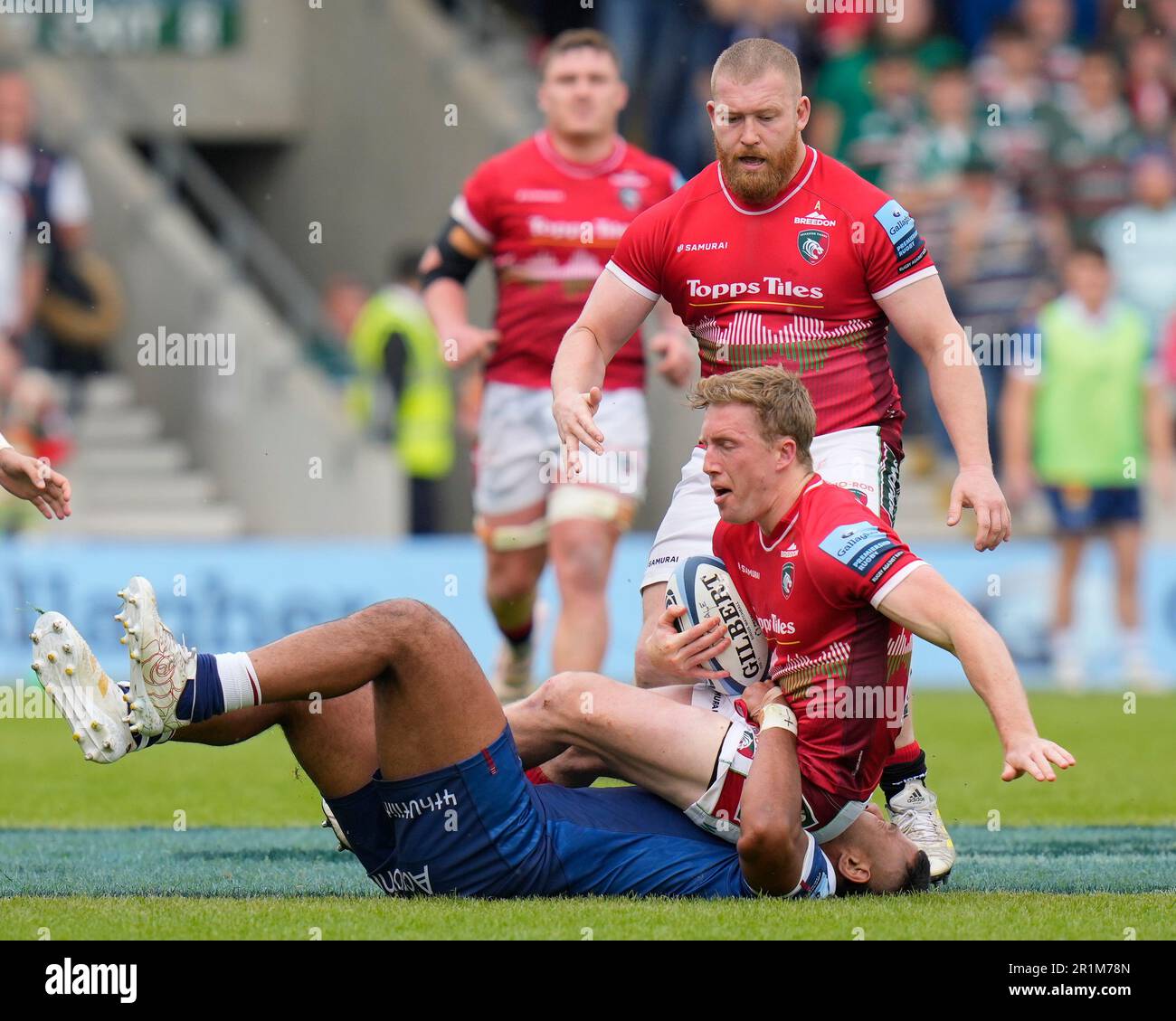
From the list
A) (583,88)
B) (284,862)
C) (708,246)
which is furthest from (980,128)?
(284,862)

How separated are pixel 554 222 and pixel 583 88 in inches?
24.4

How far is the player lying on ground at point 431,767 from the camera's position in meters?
5.75

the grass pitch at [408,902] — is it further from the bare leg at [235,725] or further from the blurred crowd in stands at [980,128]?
the blurred crowd in stands at [980,128]

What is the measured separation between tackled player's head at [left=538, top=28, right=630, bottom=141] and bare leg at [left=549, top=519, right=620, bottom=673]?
1.81m

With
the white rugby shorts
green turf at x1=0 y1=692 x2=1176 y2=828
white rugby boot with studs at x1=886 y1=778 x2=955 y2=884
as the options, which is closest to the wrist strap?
white rugby boot with studs at x1=886 y1=778 x2=955 y2=884

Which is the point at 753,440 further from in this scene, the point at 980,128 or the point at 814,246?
the point at 980,128

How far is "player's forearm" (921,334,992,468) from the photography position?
22.3 feet

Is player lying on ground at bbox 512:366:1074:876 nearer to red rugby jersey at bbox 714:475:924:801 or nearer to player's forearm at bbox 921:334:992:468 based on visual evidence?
red rugby jersey at bbox 714:475:924:801

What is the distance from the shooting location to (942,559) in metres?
15.5

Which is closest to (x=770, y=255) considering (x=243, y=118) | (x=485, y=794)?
(x=485, y=794)

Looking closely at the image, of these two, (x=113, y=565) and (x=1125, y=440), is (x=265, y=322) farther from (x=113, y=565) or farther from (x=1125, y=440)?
(x=1125, y=440)

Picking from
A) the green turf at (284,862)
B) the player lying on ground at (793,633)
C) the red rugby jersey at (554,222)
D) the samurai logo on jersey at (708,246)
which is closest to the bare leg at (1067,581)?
the red rugby jersey at (554,222)

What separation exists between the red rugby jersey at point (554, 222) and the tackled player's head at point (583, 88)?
0.14 meters

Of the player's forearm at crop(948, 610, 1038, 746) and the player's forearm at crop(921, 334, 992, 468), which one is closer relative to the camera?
the player's forearm at crop(948, 610, 1038, 746)
